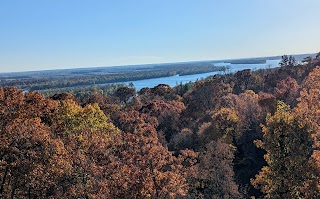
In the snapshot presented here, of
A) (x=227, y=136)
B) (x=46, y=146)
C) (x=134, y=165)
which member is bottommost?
(x=227, y=136)

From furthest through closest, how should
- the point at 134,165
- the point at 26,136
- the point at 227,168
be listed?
the point at 227,168
the point at 134,165
the point at 26,136

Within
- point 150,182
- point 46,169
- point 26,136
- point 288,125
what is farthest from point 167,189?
point 288,125

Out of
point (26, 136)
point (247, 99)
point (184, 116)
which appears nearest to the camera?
point (26, 136)

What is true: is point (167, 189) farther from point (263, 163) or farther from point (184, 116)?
point (184, 116)

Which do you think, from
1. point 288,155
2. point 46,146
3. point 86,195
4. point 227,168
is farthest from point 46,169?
point 227,168

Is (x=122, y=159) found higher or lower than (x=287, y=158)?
higher

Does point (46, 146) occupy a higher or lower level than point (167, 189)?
higher

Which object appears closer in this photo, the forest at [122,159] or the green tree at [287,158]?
the forest at [122,159]

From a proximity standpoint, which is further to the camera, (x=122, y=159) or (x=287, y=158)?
(x=287, y=158)

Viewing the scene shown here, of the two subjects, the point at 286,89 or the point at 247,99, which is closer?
the point at 247,99

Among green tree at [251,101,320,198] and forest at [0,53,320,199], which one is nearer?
forest at [0,53,320,199]
